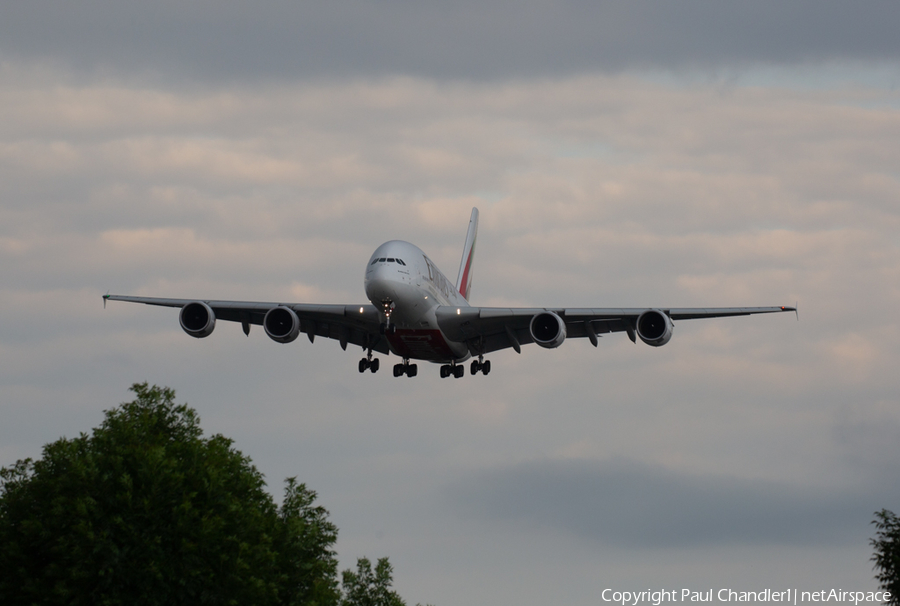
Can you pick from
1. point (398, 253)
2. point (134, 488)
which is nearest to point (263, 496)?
point (134, 488)

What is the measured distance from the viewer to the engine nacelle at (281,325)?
53031 millimetres

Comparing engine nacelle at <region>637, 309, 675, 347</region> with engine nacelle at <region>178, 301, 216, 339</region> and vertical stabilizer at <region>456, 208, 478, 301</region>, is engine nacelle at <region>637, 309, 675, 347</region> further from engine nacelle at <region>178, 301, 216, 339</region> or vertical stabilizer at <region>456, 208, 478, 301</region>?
vertical stabilizer at <region>456, 208, 478, 301</region>

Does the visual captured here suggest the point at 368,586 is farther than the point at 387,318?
Yes

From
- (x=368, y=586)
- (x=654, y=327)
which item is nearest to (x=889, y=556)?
(x=654, y=327)

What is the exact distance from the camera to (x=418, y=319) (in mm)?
51750

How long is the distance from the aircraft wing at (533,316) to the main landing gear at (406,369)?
11.2 feet

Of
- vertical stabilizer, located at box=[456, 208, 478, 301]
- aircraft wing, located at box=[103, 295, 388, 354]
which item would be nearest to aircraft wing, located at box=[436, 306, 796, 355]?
aircraft wing, located at box=[103, 295, 388, 354]

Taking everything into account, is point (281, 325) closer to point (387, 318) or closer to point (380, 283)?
point (387, 318)

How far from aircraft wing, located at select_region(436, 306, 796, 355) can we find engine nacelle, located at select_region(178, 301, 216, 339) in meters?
9.22

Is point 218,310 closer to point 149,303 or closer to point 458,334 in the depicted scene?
point 149,303

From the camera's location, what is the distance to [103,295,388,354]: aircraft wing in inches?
2109

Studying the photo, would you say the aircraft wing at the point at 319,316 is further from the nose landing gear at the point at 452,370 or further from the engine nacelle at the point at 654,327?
the engine nacelle at the point at 654,327

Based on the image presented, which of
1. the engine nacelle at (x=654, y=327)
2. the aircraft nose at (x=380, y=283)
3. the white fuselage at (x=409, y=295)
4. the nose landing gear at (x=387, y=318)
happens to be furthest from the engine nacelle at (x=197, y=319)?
the engine nacelle at (x=654, y=327)

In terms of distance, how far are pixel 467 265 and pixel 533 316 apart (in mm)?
28358
